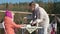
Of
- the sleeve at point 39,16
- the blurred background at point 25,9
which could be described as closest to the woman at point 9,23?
the blurred background at point 25,9

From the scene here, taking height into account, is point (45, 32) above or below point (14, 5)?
below

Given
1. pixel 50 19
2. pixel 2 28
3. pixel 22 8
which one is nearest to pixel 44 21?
pixel 50 19

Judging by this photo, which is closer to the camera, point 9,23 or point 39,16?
point 9,23

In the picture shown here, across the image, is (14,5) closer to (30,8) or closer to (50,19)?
(30,8)

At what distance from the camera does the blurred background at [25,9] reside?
5.23 m

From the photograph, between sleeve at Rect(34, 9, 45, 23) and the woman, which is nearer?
the woman

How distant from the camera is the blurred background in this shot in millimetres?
5230

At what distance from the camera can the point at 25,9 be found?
5.32 m

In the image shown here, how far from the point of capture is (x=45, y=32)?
17.6 ft

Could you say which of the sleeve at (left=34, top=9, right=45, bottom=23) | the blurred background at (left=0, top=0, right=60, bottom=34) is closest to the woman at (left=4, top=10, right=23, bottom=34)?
the blurred background at (left=0, top=0, right=60, bottom=34)

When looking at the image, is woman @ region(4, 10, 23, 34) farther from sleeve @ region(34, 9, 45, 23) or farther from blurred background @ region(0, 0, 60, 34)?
sleeve @ region(34, 9, 45, 23)

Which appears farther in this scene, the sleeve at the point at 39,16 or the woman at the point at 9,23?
the sleeve at the point at 39,16

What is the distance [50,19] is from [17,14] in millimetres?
654

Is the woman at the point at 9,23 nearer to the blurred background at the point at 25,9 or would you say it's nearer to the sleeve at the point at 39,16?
the blurred background at the point at 25,9
